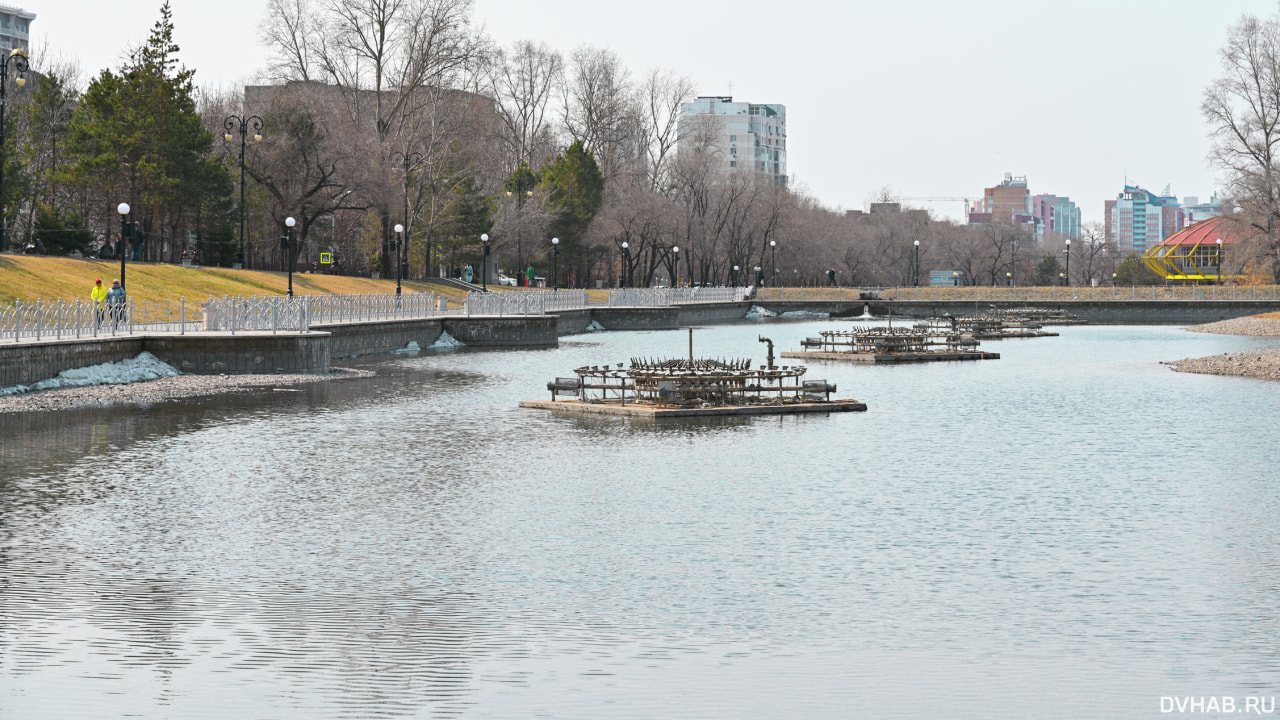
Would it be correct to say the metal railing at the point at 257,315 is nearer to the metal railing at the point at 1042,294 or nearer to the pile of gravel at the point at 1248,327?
the pile of gravel at the point at 1248,327

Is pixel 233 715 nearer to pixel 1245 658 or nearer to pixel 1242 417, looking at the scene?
pixel 1245 658

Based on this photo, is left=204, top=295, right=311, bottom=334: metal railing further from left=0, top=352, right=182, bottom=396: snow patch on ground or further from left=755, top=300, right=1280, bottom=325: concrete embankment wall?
left=755, top=300, right=1280, bottom=325: concrete embankment wall

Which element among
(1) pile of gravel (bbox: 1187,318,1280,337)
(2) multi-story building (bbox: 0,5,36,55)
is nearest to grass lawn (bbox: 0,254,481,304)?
(1) pile of gravel (bbox: 1187,318,1280,337)

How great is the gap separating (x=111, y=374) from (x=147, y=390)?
194 cm

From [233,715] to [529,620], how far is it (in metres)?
2.83

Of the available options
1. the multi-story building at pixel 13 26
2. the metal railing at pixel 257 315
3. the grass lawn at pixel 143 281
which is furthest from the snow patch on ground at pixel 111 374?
the multi-story building at pixel 13 26

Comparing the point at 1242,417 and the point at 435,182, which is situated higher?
the point at 435,182

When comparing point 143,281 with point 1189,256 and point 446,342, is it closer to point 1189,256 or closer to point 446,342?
point 446,342

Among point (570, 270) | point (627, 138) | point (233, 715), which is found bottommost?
point (233, 715)

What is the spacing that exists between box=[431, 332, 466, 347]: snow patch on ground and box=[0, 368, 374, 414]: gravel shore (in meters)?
14.8

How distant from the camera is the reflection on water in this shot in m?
9.16

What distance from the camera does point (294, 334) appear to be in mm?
35250

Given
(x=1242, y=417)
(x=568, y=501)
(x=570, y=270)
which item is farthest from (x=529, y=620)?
(x=570, y=270)

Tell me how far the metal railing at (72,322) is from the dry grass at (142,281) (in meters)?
2.44
